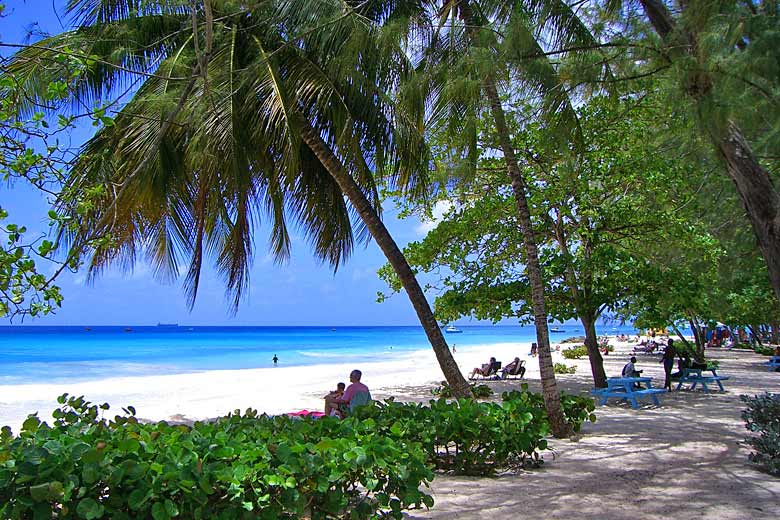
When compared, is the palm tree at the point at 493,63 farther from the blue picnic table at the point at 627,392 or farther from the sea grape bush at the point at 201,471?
the blue picnic table at the point at 627,392

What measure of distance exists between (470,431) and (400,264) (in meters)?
3.02

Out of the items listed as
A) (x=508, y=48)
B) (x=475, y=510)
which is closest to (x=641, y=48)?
(x=508, y=48)

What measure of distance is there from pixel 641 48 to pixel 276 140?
5.01 metres

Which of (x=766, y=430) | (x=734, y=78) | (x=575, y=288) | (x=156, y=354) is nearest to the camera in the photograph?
(x=734, y=78)

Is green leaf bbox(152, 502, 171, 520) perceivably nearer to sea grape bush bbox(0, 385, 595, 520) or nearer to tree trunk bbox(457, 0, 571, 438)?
sea grape bush bbox(0, 385, 595, 520)

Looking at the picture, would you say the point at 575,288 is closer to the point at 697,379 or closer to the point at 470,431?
the point at 697,379

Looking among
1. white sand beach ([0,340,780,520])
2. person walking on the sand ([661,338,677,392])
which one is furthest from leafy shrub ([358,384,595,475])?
person walking on the sand ([661,338,677,392])

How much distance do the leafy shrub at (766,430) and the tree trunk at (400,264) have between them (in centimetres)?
322

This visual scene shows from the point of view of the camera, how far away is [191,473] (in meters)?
3.28

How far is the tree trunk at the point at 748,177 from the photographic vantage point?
509cm

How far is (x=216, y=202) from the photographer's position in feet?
32.1

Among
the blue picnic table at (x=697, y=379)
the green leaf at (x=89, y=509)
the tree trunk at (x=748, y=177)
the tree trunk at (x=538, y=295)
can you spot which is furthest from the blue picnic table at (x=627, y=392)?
the green leaf at (x=89, y=509)

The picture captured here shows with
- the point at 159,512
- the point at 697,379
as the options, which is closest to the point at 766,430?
the point at 159,512

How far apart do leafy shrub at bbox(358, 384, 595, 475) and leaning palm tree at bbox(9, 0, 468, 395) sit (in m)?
2.05
